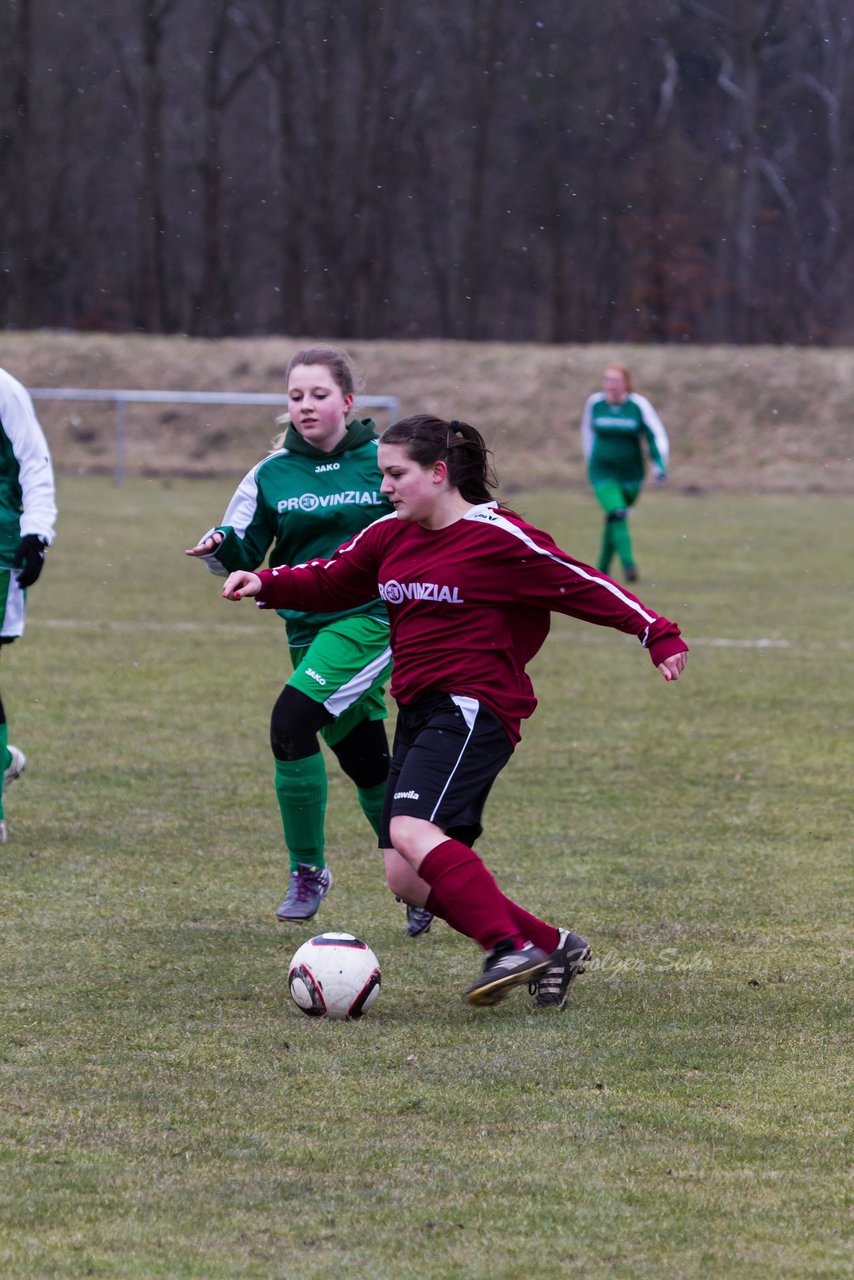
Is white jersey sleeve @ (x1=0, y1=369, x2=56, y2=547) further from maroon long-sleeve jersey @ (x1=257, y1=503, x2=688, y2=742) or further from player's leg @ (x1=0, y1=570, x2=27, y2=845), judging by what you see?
maroon long-sleeve jersey @ (x1=257, y1=503, x2=688, y2=742)

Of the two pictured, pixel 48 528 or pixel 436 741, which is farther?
pixel 48 528

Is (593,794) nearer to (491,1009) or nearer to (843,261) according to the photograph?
(491,1009)

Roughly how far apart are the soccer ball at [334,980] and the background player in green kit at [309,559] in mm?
858

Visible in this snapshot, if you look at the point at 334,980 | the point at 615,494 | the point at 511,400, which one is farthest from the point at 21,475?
the point at 511,400

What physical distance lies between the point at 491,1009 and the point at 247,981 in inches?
27.3

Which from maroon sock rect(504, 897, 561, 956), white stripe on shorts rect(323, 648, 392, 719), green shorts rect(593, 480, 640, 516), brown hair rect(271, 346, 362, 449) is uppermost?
brown hair rect(271, 346, 362, 449)

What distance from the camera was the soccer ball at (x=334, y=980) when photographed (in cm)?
426

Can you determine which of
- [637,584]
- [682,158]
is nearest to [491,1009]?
[637,584]

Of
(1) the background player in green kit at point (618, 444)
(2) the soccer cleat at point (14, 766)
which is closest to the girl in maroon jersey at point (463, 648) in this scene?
(2) the soccer cleat at point (14, 766)

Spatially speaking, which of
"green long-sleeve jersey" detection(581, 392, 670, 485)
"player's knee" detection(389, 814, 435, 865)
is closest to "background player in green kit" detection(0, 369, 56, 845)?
"player's knee" detection(389, 814, 435, 865)

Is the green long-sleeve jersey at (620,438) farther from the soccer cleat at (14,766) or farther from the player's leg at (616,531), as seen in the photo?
the soccer cleat at (14,766)

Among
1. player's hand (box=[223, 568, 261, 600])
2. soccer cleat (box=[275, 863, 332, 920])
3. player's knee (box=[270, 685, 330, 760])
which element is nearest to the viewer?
player's hand (box=[223, 568, 261, 600])

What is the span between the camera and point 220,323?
4888 cm

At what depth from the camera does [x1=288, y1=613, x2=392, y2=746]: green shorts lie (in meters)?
5.14
